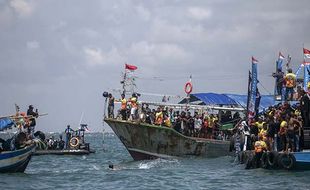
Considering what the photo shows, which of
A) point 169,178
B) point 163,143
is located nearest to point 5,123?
point 163,143

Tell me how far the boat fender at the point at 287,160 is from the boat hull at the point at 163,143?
10.5m

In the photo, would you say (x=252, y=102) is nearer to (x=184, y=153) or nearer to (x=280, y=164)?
(x=184, y=153)

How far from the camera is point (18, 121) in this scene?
1231 inches

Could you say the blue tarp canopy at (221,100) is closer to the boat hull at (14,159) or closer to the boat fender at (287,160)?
the boat hull at (14,159)

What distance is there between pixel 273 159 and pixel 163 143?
416 inches

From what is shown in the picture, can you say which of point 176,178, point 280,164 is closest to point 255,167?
point 280,164

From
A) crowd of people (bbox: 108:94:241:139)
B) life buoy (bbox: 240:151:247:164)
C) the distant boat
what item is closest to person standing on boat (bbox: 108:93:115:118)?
crowd of people (bbox: 108:94:241:139)

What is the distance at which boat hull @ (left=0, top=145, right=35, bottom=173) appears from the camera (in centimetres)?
2997

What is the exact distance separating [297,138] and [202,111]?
14.5m

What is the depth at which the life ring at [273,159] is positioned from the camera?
2851 cm

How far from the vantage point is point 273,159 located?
1132 inches

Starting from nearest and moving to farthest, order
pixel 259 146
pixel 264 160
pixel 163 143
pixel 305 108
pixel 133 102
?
pixel 305 108, pixel 259 146, pixel 264 160, pixel 163 143, pixel 133 102

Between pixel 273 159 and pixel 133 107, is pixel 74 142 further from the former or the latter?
Result: pixel 273 159

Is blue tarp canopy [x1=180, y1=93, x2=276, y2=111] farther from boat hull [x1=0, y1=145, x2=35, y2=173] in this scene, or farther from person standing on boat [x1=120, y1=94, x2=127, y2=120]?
boat hull [x1=0, y1=145, x2=35, y2=173]
